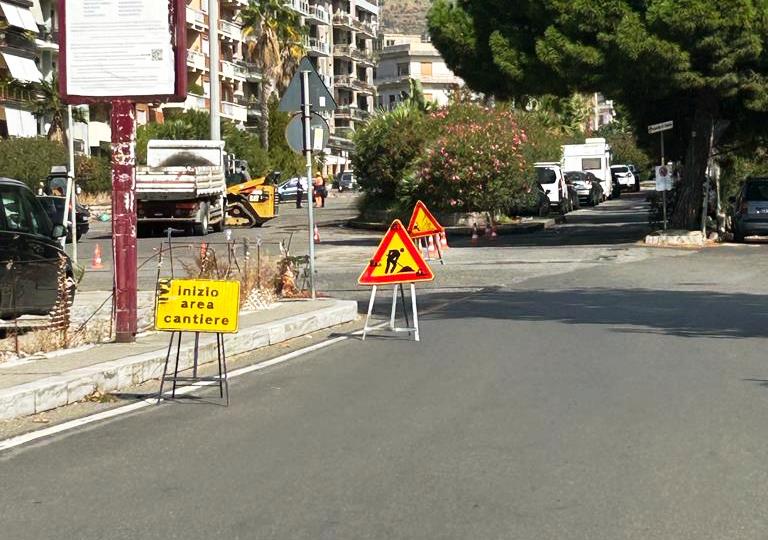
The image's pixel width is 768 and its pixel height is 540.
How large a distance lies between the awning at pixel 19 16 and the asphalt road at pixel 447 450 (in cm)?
4862

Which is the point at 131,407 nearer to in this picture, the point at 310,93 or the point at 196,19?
the point at 310,93

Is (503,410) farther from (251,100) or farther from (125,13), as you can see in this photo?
(251,100)

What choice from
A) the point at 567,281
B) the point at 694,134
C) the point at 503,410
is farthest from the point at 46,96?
the point at 503,410

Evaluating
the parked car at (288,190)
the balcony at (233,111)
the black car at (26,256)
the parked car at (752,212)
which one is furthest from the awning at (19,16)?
the black car at (26,256)

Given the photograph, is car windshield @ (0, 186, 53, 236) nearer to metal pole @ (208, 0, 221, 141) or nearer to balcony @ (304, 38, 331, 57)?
metal pole @ (208, 0, 221, 141)

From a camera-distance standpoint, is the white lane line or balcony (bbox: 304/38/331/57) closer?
the white lane line

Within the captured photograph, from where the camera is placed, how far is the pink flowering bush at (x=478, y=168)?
38.1 m

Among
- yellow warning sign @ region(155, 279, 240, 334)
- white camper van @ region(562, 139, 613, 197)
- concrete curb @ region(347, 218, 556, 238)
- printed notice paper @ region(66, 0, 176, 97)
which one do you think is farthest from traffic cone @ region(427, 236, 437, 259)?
white camper van @ region(562, 139, 613, 197)

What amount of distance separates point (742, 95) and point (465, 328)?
60.1ft

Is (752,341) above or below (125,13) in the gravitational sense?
below

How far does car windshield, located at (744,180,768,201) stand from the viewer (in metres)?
32.6

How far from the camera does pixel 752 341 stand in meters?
13.9

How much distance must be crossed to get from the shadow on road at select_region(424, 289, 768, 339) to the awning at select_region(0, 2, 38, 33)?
44012 millimetres

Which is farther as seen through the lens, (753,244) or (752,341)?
(753,244)
